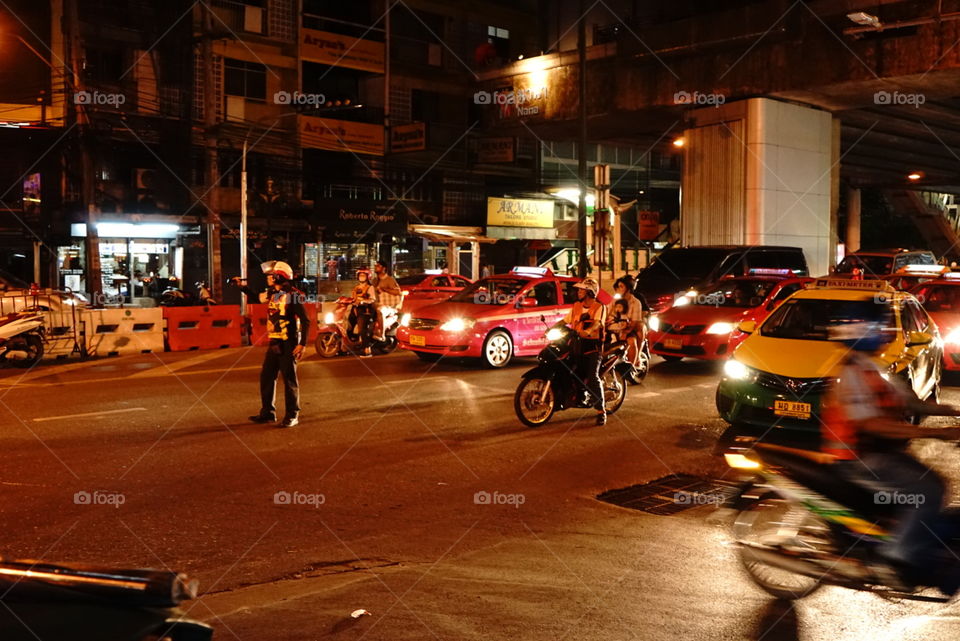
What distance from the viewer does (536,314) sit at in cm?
1712

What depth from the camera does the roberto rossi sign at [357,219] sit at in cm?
3550

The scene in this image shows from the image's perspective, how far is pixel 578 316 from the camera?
11.4m

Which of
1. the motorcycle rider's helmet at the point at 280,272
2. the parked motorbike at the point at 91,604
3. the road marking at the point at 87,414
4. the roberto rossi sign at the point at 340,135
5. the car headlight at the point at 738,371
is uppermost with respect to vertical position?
the roberto rossi sign at the point at 340,135

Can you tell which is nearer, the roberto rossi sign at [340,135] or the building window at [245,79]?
the building window at [245,79]

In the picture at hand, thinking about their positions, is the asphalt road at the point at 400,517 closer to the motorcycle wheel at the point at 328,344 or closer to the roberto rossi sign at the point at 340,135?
the motorcycle wheel at the point at 328,344

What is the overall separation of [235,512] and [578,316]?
5.14 meters

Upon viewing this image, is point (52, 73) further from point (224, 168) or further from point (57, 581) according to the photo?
point (57, 581)

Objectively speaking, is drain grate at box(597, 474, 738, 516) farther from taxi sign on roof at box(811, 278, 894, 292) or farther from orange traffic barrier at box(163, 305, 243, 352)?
orange traffic barrier at box(163, 305, 243, 352)

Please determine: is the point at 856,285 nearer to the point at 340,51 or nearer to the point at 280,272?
the point at 280,272

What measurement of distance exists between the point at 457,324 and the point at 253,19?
21.1 m

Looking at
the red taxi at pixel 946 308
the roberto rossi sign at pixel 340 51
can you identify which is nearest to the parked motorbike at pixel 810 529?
the red taxi at pixel 946 308

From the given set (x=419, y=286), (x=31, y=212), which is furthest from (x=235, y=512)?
(x=31, y=212)

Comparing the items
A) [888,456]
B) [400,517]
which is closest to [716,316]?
[400,517]

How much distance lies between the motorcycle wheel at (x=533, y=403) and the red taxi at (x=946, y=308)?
22.9 ft
